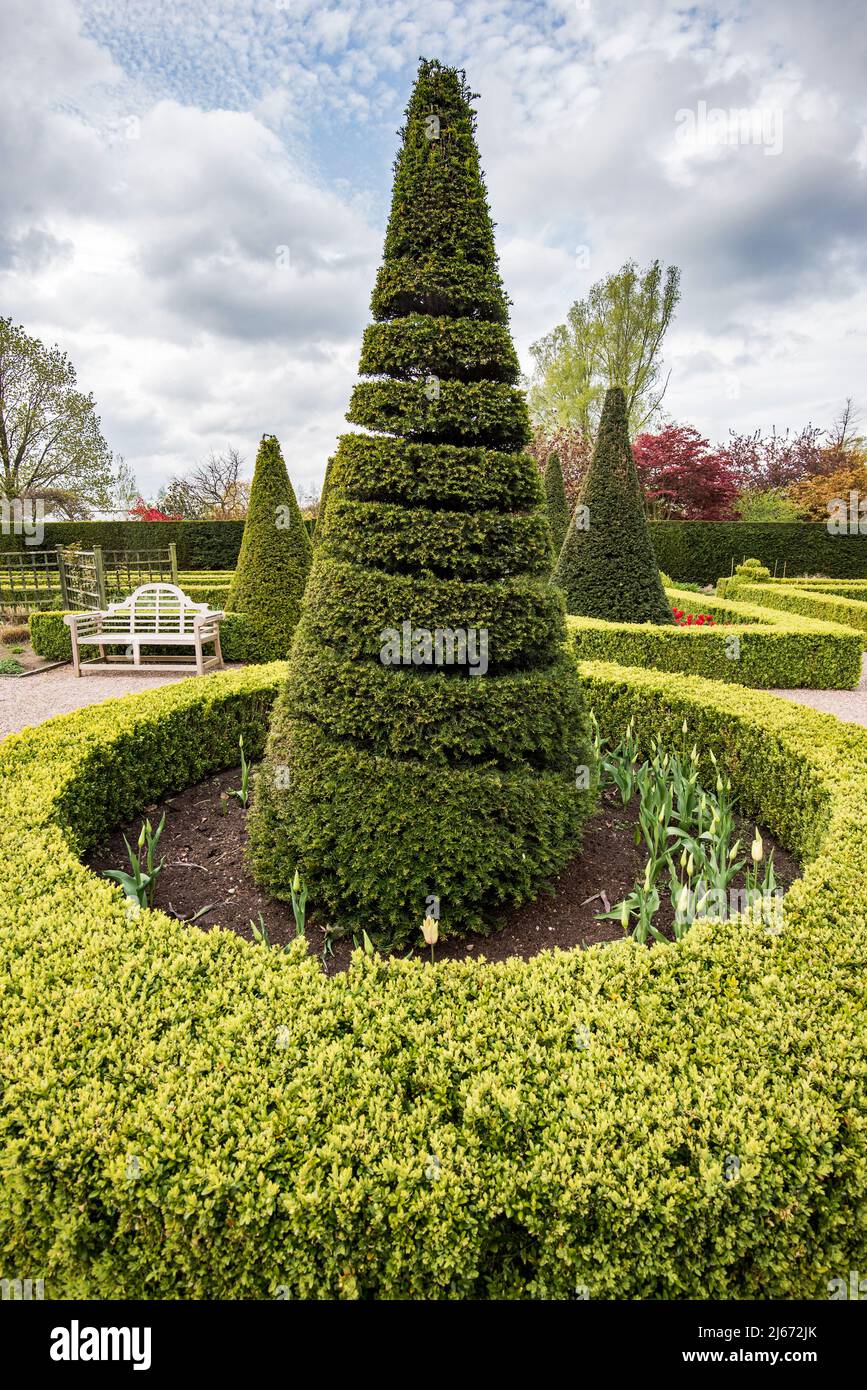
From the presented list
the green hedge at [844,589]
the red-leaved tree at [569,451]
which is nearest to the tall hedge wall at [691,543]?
the red-leaved tree at [569,451]

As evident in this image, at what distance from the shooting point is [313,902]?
3344 millimetres

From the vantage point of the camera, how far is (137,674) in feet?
34.6

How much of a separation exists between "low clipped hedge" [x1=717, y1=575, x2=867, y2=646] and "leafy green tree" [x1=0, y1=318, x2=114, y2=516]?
995 inches

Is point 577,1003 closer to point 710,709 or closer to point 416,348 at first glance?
point 416,348

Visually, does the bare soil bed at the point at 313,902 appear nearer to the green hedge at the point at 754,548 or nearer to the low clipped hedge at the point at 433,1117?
the low clipped hedge at the point at 433,1117

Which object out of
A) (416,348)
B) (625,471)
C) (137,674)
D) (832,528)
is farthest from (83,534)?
(832,528)

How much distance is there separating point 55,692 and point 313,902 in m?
7.73

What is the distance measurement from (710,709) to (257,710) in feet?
12.0

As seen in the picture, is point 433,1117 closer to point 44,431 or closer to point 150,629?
point 150,629

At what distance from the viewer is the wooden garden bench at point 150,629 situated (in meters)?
10.3

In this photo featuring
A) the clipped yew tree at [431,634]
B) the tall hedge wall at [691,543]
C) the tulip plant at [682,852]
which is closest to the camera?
the tulip plant at [682,852]

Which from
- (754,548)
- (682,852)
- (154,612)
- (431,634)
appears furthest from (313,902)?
(754,548)

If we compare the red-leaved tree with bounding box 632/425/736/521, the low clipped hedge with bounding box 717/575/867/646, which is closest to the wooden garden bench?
the low clipped hedge with bounding box 717/575/867/646

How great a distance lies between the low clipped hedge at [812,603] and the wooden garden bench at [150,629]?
Result: 10.3 meters
